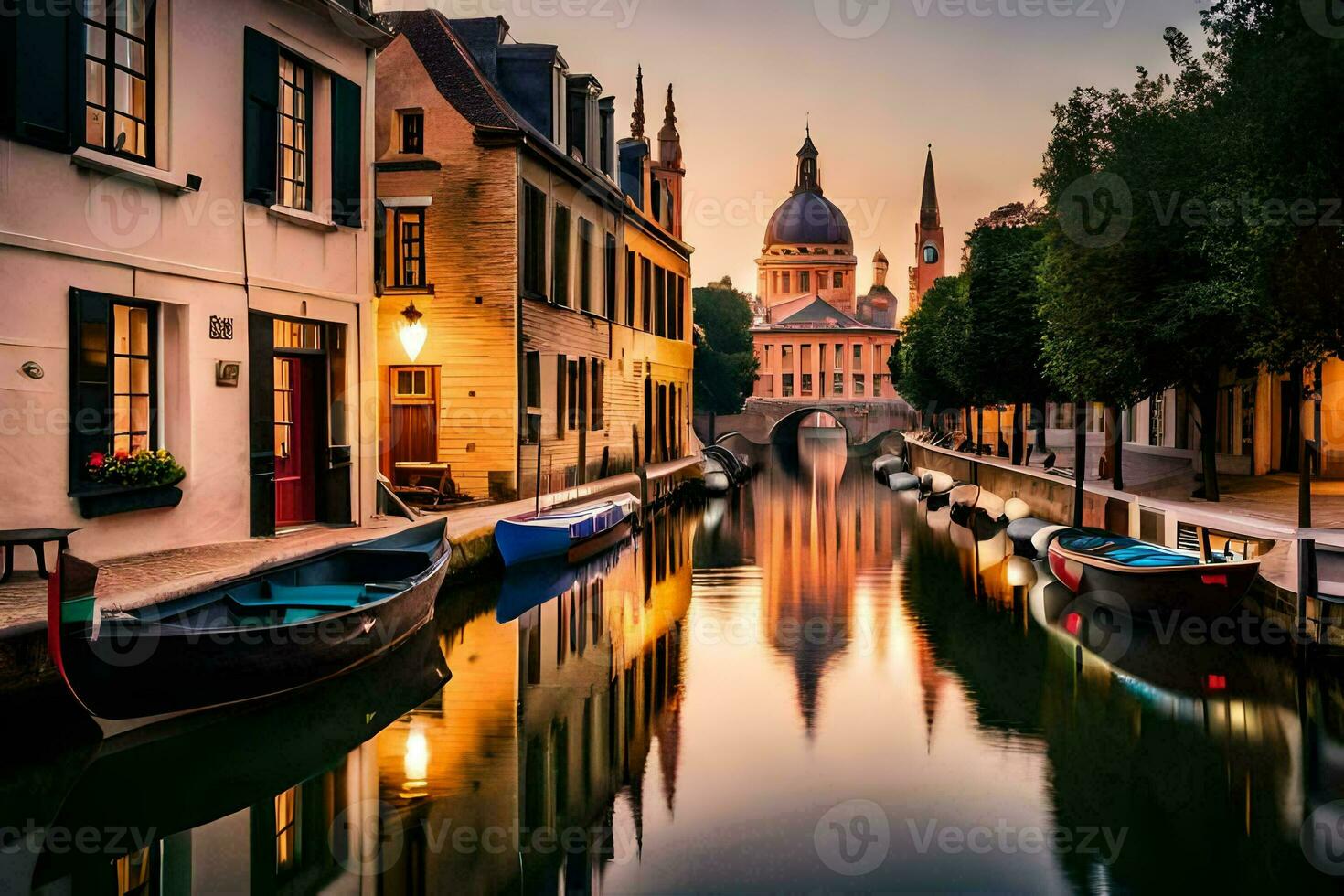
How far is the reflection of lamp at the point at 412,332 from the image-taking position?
70.3 feet

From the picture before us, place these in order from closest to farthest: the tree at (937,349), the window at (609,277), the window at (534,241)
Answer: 1. the window at (534,241)
2. the window at (609,277)
3. the tree at (937,349)

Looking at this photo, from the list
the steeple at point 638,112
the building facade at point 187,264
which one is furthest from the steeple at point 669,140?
the building facade at point 187,264

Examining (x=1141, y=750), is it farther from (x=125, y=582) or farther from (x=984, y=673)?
(x=125, y=582)

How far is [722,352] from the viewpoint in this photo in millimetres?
82625

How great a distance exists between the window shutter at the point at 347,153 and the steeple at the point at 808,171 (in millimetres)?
135874

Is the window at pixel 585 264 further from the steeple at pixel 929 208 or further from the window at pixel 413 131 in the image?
the steeple at pixel 929 208

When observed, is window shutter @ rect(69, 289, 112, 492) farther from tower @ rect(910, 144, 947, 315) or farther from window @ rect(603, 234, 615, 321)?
tower @ rect(910, 144, 947, 315)

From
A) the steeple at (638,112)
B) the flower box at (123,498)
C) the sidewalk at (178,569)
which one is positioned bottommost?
the sidewalk at (178,569)

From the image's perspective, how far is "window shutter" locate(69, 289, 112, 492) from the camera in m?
11.5

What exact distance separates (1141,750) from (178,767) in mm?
7369

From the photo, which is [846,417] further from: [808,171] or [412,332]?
[412,332]

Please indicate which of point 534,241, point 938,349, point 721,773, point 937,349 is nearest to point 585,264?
point 534,241

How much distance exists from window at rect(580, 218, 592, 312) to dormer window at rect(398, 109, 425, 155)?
5686 millimetres

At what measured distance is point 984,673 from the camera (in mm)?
13383
